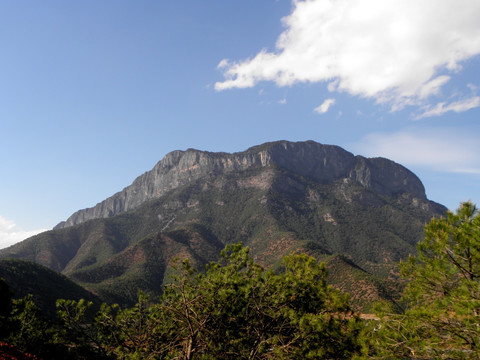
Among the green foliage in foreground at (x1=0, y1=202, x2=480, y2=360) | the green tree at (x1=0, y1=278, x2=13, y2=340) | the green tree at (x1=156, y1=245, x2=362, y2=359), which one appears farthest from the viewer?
the green tree at (x1=0, y1=278, x2=13, y2=340)

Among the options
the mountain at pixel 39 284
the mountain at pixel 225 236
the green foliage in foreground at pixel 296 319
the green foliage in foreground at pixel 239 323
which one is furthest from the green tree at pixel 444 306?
the mountain at pixel 225 236

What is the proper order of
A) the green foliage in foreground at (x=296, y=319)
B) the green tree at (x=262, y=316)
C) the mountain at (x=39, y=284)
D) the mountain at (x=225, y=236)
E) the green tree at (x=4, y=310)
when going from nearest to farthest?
the green foliage in foreground at (x=296, y=319), the green tree at (x=262, y=316), the green tree at (x=4, y=310), the mountain at (x=39, y=284), the mountain at (x=225, y=236)

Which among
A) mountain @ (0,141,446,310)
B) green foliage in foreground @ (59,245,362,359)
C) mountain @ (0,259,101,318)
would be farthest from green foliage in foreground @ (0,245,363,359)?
mountain @ (0,141,446,310)

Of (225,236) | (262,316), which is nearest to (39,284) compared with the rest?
(262,316)

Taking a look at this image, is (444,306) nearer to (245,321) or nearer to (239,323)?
(245,321)

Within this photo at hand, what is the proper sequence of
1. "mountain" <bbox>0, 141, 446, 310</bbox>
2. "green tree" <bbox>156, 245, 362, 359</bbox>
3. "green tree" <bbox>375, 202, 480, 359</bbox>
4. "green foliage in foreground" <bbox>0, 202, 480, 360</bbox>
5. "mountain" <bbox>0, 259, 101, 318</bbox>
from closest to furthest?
"green tree" <bbox>375, 202, 480, 359</bbox>, "green foliage in foreground" <bbox>0, 202, 480, 360</bbox>, "green tree" <bbox>156, 245, 362, 359</bbox>, "mountain" <bbox>0, 259, 101, 318</bbox>, "mountain" <bbox>0, 141, 446, 310</bbox>

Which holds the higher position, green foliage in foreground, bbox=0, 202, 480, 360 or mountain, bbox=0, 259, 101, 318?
green foliage in foreground, bbox=0, 202, 480, 360

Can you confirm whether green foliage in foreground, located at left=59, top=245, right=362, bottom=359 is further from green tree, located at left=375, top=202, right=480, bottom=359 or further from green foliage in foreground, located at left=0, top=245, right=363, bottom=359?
green tree, located at left=375, top=202, right=480, bottom=359

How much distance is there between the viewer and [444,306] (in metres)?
7.43

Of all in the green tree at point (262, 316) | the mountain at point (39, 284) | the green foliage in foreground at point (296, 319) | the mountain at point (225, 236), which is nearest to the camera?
the green foliage in foreground at point (296, 319)

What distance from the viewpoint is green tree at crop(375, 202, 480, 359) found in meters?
6.60

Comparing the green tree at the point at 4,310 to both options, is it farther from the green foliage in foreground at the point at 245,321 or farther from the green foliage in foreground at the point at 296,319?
the green foliage in foreground at the point at 245,321

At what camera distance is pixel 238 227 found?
554 ft

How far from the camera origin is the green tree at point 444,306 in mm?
6598
